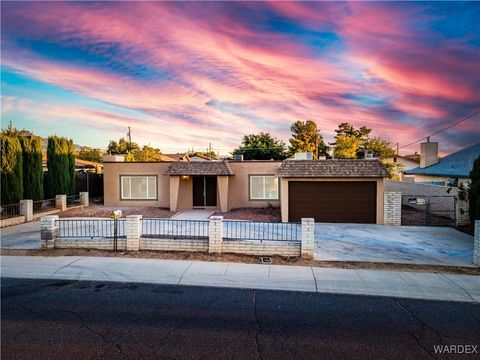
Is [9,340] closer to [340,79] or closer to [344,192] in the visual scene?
[344,192]

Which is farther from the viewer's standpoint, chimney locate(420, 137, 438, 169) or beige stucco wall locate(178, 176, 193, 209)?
chimney locate(420, 137, 438, 169)

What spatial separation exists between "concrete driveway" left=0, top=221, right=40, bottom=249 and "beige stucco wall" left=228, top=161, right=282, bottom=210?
464 inches

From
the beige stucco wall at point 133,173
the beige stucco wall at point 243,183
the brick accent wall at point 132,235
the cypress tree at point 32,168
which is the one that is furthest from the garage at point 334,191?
the cypress tree at point 32,168

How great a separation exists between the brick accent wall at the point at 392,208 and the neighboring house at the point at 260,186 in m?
0.34

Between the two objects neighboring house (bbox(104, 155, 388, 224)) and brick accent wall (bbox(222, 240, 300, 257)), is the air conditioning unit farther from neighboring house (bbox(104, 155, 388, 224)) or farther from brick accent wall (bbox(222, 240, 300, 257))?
brick accent wall (bbox(222, 240, 300, 257))

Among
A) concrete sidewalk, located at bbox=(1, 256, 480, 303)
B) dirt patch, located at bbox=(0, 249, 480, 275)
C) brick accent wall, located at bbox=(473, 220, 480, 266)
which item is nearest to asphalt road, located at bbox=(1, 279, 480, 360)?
concrete sidewalk, located at bbox=(1, 256, 480, 303)

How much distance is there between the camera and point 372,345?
15.2 feet

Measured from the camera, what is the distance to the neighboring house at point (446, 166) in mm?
22253

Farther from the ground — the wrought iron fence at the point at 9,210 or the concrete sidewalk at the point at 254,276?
the wrought iron fence at the point at 9,210

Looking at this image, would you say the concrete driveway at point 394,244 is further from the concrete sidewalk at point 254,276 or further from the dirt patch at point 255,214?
the dirt patch at point 255,214

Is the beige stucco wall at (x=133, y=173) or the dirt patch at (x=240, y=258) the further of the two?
the beige stucco wall at (x=133, y=173)

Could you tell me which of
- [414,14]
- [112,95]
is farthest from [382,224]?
[112,95]

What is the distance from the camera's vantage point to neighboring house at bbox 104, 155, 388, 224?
617 inches

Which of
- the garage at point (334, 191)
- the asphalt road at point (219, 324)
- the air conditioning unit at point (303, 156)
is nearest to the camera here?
the asphalt road at point (219, 324)
